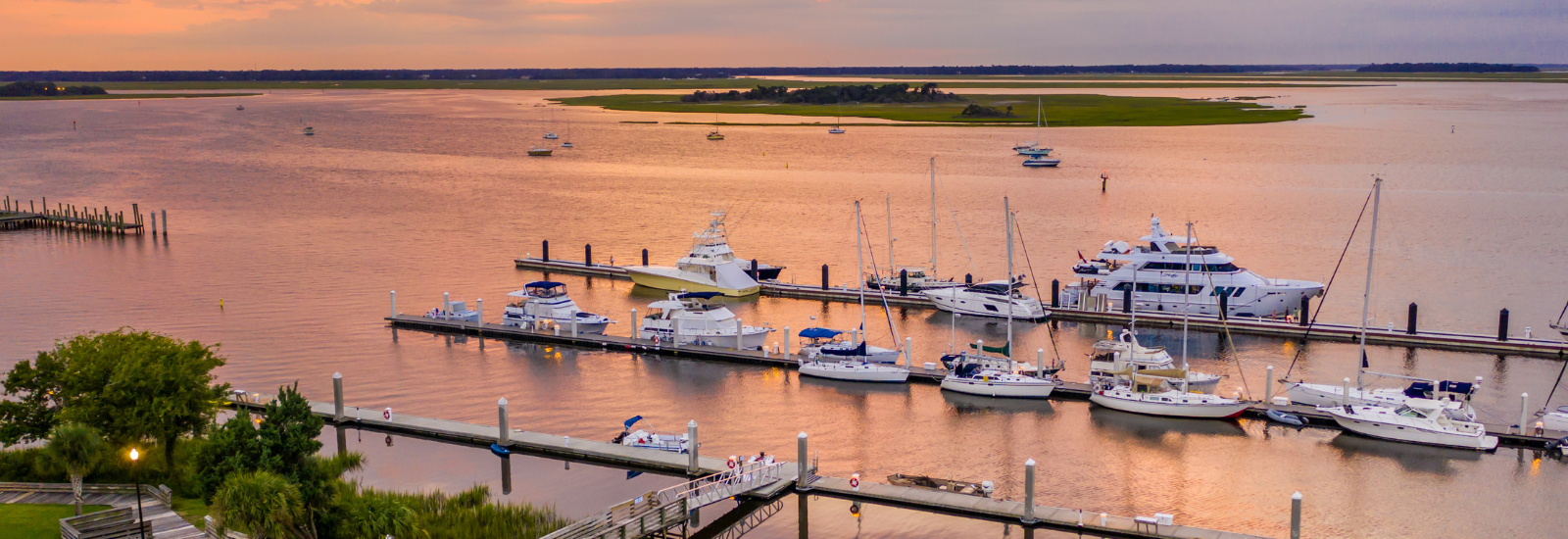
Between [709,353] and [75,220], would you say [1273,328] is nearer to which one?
[709,353]

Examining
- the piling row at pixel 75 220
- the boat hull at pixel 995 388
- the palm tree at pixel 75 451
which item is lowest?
the boat hull at pixel 995 388

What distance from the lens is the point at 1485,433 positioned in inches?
1235

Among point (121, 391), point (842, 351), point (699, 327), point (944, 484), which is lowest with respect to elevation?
point (944, 484)

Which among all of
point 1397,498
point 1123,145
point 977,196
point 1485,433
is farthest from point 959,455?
point 1123,145

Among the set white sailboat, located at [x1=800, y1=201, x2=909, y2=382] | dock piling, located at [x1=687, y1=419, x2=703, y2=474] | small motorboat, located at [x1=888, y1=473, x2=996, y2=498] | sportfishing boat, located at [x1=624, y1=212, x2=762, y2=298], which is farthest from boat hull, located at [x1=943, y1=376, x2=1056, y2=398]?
sportfishing boat, located at [x1=624, y1=212, x2=762, y2=298]

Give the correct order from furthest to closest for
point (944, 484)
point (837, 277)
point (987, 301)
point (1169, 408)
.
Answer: point (837, 277) < point (987, 301) < point (1169, 408) < point (944, 484)

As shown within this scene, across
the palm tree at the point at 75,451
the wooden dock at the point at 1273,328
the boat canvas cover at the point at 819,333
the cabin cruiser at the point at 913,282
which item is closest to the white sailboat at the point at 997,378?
the boat canvas cover at the point at 819,333

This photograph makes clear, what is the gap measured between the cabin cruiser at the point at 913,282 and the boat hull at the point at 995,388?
548 inches

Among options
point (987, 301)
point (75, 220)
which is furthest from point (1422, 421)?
point (75, 220)

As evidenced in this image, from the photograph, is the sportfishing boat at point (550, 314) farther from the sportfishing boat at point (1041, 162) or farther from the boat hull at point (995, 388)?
the sportfishing boat at point (1041, 162)

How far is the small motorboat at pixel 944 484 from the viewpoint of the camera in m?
26.6

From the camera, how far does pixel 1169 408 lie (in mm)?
34250

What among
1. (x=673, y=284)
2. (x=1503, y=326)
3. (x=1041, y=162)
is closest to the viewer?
(x=1503, y=326)

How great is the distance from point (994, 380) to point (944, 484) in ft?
32.0
